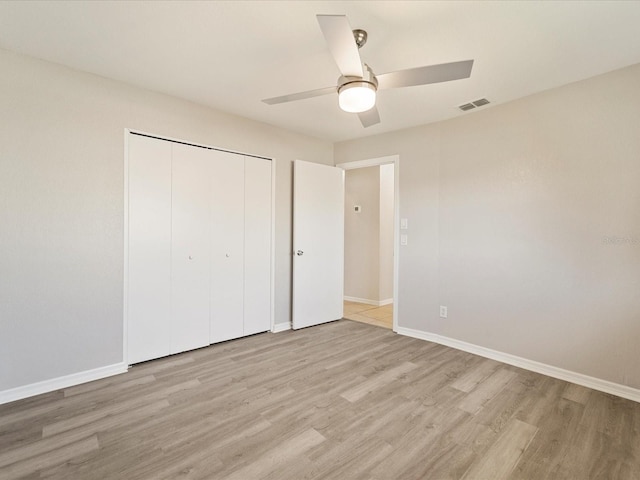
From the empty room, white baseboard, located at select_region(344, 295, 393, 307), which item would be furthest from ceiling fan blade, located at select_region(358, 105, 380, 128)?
white baseboard, located at select_region(344, 295, 393, 307)

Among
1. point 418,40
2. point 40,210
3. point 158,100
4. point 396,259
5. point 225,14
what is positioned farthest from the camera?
point 396,259

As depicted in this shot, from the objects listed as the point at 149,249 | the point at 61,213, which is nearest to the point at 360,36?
the point at 149,249

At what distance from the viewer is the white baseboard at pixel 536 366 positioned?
7.77ft

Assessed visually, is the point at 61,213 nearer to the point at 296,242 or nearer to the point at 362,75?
the point at 296,242

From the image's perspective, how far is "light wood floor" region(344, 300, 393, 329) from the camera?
4312 millimetres

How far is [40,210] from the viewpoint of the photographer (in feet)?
7.72

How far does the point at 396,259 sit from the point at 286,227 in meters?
1.45

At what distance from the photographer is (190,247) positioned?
10.3ft

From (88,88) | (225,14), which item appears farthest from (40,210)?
(225,14)

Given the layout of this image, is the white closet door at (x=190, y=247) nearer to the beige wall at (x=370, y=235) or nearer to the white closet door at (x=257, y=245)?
the white closet door at (x=257, y=245)

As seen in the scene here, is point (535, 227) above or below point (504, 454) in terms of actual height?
above

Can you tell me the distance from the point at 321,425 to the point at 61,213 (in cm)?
251

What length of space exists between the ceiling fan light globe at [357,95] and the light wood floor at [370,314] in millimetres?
3045

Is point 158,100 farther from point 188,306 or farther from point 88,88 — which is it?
point 188,306
